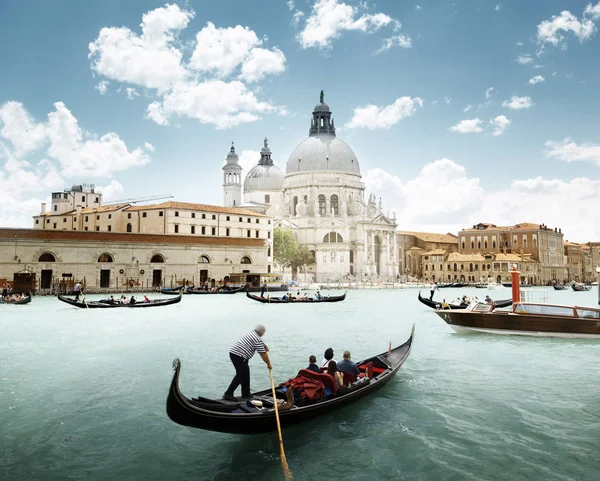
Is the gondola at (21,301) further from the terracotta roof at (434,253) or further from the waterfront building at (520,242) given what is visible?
the waterfront building at (520,242)

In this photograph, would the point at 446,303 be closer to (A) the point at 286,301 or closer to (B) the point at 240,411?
(A) the point at 286,301

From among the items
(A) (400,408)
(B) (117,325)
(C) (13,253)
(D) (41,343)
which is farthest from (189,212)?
(A) (400,408)

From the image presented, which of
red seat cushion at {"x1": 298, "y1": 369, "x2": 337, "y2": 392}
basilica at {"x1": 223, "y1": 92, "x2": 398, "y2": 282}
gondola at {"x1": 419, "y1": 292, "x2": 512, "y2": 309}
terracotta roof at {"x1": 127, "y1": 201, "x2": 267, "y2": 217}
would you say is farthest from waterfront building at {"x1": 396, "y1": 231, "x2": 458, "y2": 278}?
red seat cushion at {"x1": 298, "y1": 369, "x2": 337, "y2": 392}

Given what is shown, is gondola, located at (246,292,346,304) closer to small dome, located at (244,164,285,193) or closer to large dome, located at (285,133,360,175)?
large dome, located at (285,133,360,175)

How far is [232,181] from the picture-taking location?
77.9 m

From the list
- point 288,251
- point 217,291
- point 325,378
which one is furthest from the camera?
point 288,251

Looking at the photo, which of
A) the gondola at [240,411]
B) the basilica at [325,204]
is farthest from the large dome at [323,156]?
the gondola at [240,411]

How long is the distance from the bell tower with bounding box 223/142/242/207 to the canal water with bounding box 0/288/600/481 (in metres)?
60.9

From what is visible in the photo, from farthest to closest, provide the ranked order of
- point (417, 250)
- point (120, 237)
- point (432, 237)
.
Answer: point (432, 237) < point (417, 250) < point (120, 237)

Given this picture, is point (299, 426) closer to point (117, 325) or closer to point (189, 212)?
point (117, 325)

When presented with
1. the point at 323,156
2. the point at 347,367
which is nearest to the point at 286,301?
the point at 347,367

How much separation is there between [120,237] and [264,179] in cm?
4149

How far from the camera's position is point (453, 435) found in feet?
25.7

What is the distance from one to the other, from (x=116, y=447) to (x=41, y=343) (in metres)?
10.3
